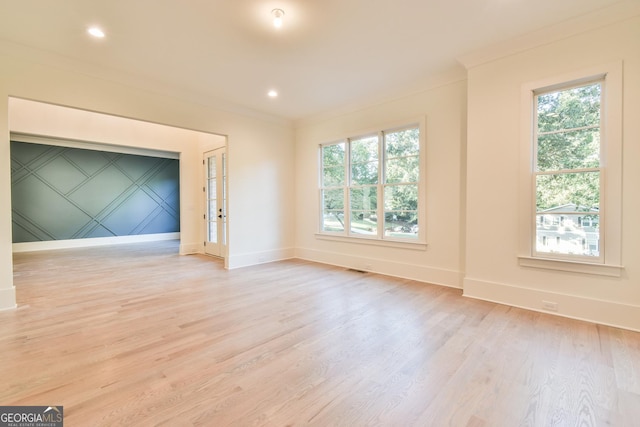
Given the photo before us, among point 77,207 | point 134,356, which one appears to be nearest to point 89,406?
point 134,356

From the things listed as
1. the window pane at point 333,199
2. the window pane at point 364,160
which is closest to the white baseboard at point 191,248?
the window pane at point 333,199

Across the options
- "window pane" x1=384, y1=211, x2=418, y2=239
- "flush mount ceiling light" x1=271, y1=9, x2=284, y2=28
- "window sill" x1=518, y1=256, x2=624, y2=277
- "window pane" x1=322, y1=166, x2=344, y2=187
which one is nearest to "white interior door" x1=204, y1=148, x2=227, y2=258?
"window pane" x1=322, y1=166, x2=344, y2=187

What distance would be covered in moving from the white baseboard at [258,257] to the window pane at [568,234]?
439 cm

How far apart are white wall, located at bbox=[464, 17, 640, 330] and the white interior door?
4.78m

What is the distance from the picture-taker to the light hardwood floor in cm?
158

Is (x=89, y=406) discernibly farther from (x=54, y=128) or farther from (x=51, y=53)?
(x=54, y=128)

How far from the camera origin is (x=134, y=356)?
217 cm

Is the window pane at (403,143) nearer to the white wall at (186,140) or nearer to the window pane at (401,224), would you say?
the window pane at (401,224)

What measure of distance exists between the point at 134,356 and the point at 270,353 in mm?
1057

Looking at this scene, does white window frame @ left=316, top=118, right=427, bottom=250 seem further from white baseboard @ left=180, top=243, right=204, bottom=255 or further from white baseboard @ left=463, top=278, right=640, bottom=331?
white baseboard @ left=180, top=243, right=204, bottom=255

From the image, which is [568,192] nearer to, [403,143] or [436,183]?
[436,183]

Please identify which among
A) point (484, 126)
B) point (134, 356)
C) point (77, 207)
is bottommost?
point (134, 356)

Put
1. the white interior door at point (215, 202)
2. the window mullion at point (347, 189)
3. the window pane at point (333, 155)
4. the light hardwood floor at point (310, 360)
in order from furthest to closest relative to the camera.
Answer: the white interior door at point (215, 202)
the window pane at point (333, 155)
the window mullion at point (347, 189)
the light hardwood floor at point (310, 360)

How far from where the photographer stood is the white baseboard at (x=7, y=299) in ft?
10.2
